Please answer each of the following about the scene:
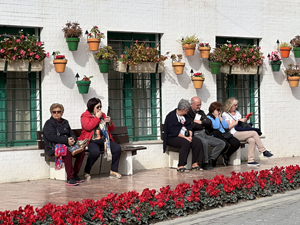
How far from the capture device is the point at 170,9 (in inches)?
481

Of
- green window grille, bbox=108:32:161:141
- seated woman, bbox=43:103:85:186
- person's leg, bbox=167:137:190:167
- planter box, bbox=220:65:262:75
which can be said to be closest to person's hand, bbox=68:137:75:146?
seated woman, bbox=43:103:85:186

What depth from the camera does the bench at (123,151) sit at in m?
10.3

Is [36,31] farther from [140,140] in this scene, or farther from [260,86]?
[260,86]

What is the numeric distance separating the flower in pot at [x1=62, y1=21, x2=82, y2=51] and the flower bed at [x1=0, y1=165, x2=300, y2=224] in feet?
13.6

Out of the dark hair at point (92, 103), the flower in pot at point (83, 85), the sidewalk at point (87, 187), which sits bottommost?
the sidewalk at point (87, 187)

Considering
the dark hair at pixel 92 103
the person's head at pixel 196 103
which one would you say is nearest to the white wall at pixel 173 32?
the person's head at pixel 196 103

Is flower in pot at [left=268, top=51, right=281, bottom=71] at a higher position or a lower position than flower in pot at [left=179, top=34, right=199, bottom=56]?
lower

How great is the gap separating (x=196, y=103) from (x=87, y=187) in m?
3.41

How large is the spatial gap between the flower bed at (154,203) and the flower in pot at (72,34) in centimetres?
413

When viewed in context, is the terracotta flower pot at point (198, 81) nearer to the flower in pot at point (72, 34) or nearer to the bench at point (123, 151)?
the bench at point (123, 151)

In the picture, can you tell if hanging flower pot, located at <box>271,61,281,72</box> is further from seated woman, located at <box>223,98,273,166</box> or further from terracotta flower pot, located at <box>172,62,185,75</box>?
terracotta flower pot, located at <box>172,62,185,75</box>

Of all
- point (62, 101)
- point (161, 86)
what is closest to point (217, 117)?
point (161, 86)

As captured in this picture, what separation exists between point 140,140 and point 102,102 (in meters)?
1.34

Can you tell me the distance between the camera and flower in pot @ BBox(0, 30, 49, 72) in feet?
33.0
